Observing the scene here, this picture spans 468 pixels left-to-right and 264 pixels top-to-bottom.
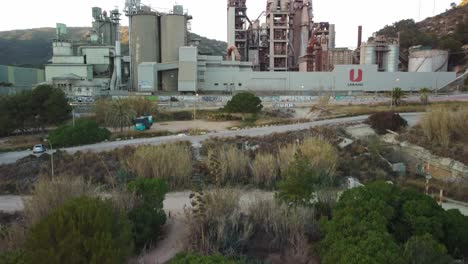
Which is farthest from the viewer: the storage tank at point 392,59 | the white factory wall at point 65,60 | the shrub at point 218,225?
the storage tank at point 392,59

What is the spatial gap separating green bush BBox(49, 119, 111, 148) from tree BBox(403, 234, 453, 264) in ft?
78.0

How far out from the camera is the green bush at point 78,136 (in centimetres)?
2628

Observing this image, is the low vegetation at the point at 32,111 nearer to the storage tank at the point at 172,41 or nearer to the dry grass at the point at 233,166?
the dry grass at the point at 233,166

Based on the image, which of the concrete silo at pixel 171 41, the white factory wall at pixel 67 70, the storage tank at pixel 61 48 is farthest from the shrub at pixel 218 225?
the storage tank at pixel 61 48

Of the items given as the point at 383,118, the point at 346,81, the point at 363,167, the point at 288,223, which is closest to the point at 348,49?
the point at 346,81

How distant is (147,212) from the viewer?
9.65 metres

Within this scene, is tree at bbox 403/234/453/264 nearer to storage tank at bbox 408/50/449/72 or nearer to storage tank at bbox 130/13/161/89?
storage tank at bbox 130/13/161/89

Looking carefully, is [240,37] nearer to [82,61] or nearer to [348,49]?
[348,49]

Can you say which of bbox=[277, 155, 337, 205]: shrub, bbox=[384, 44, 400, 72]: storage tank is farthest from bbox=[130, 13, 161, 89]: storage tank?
bbox=[277, 155, 337, 205]: shrub

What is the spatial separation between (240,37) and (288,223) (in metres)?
72.9

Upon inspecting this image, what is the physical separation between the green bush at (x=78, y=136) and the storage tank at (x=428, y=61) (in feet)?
227

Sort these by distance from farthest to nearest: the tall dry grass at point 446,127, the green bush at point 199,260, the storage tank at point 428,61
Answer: the storage tank at point 428,61 → the tall dry grass at point 446,127 → the green bush at point 199,260

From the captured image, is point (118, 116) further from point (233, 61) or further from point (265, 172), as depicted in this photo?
point (233, 61)

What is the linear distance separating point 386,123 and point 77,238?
77.7ft
